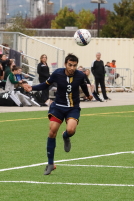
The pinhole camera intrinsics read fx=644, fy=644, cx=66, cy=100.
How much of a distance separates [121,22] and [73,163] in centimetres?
4717

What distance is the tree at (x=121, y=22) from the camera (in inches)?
2222

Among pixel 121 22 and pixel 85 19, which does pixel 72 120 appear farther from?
pixel 85 19

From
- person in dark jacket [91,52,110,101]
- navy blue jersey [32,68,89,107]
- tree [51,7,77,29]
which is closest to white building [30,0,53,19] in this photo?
tree [51,7,77,29]

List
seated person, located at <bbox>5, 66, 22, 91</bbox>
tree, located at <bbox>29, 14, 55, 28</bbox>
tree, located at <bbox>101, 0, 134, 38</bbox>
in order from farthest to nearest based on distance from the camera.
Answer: tree, located at <bbox>29, 14, 55, 28</bbox>
tree, located at <bbox>101, 0, 134, 38</bbox>
seated person, located at <bbox>5, 66, 22, 91</bbox>

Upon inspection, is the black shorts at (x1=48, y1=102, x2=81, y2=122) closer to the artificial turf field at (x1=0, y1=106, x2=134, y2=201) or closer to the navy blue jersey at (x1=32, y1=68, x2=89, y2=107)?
the navy blue jersey at (x1=32, y1=68, x2=89, y2=107)

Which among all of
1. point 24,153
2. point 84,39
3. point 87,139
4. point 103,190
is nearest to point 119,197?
point 103,190

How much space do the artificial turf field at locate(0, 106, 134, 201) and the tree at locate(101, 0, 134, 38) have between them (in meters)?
39.5

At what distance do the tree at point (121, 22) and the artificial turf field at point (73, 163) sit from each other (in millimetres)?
39546

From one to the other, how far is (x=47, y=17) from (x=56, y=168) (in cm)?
11828

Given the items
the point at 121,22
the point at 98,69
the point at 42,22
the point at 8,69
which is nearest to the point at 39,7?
the point at 42,22

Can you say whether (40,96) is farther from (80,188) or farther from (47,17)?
(47,17)

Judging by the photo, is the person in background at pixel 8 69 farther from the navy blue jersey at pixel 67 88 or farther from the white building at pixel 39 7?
the white building at pixel 39 7

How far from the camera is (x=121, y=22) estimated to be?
56.4m

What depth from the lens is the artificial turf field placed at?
7.61 meters
